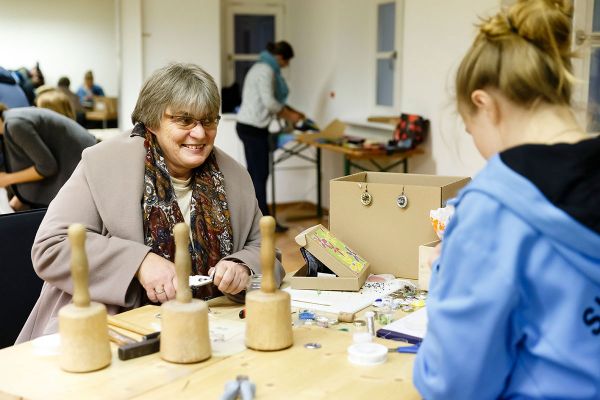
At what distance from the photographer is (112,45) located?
6.71 meters

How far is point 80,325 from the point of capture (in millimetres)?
1358

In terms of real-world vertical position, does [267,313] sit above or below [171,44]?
below

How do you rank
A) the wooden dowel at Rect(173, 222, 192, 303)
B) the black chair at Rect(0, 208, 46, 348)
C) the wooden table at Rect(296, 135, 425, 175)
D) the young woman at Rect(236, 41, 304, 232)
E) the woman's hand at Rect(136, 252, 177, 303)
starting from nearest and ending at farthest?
1. the wooden dowel at Rect(173, 222, 192, 303)
2. the woman's hand at Rect(136, 252, 177, 303)
3. the black chair at Rect(0, 208, 46, 348)
4. the wooden table at Rect(296, 135, 425, 175)
5. the young woman at Rect(236, 41, 304, 232)

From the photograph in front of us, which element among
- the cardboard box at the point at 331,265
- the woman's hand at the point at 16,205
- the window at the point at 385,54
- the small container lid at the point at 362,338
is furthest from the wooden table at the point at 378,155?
the small container lid at the point at 362,338

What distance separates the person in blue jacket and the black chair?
1435mm

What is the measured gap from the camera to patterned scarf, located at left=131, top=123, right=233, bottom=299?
6.60 ft

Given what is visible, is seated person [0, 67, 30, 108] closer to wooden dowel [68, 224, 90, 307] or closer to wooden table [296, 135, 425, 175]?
wooden table [296, 135, 425, 175]

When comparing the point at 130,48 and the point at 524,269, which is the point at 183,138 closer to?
the point at 524,269

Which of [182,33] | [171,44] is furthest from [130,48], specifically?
[182,33]

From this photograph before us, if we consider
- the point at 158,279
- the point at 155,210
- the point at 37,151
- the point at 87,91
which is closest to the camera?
the point at 158,279

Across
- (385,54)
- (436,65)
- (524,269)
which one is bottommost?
(524,269)

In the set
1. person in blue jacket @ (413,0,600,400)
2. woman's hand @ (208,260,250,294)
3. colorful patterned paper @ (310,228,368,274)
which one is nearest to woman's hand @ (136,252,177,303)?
woman's hand @ (208,260,250,294)

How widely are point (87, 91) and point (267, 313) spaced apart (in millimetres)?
5655

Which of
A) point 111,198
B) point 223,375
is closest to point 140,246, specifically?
point 111,198
